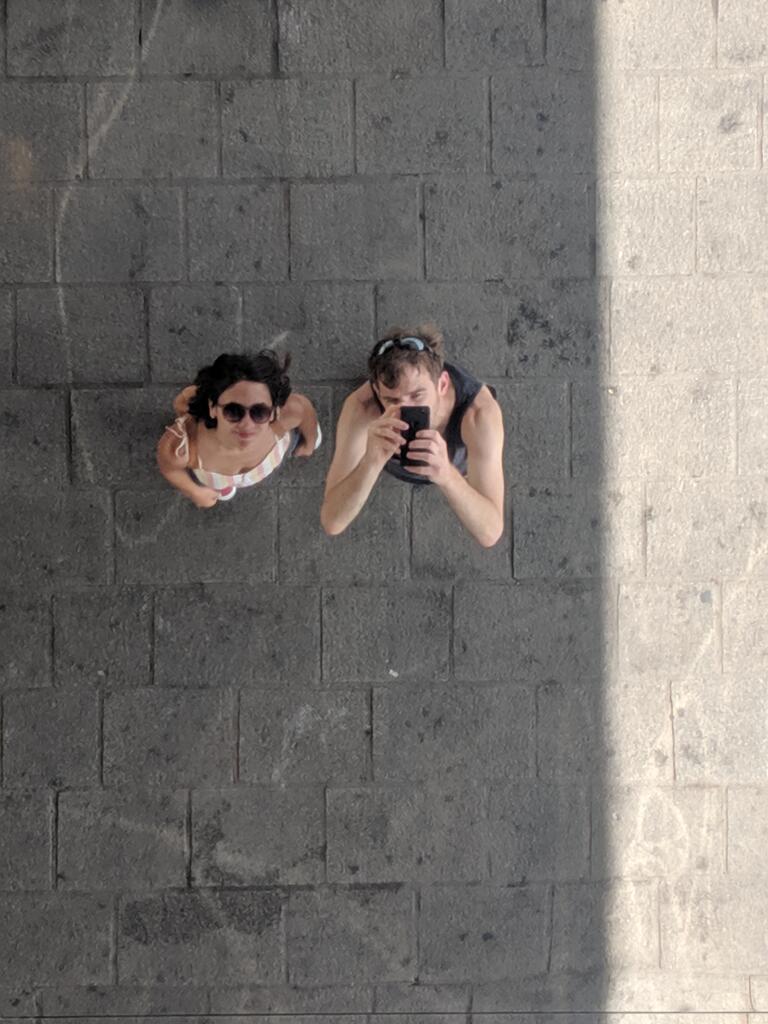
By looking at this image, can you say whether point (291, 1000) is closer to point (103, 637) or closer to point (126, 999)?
point (126, 999)

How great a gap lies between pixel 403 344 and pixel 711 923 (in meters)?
3.30

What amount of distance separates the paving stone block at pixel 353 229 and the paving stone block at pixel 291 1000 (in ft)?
11.5

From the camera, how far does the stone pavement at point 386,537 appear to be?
465 cm

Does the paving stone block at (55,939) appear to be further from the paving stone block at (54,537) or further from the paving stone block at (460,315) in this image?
the paving stone block at (460,315)

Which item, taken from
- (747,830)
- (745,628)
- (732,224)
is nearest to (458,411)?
(732,224)

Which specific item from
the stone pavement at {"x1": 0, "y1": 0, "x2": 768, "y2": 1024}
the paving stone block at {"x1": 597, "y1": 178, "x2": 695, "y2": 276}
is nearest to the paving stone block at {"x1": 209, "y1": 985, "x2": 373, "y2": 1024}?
the stone pavement at {"x1": 0, "y1": 0, "x2": 768, "y2": 1024}

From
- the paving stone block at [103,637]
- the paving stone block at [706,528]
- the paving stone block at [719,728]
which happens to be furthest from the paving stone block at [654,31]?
the paving stone block at [103,637]

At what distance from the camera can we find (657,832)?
15.7ft

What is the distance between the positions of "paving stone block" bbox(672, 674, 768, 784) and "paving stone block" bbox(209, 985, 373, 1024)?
1.95 meters

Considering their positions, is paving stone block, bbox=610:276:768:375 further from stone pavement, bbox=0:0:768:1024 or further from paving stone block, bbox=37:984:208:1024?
paving stone block, bbox=37:984:208:1024

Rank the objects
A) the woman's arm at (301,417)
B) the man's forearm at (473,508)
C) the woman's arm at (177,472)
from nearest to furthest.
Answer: the man's forearm at (473,508) < the woman's arm at (177,472) < the woman's arm at (301,417)

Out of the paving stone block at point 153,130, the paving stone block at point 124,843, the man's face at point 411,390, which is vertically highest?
the paving stone block at point 153,130

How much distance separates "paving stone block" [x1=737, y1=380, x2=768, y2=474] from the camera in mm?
4734

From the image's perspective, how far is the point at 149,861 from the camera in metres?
4.75
